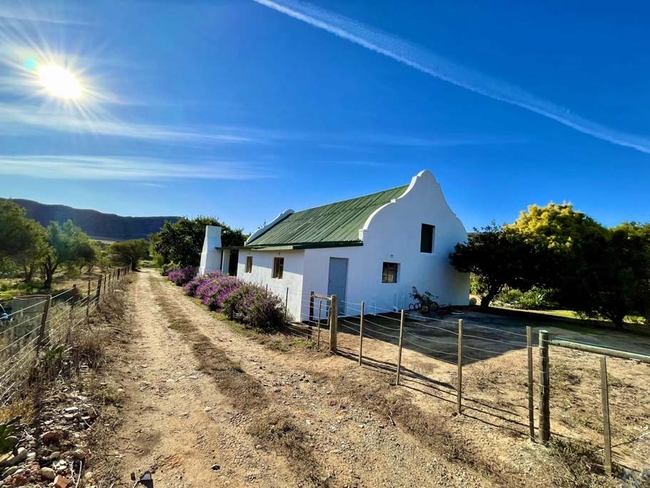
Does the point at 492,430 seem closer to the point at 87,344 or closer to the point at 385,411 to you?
the point at 385,411

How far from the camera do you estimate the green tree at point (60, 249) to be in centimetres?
2580

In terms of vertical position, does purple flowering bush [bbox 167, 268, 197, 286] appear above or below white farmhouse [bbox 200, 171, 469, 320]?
below

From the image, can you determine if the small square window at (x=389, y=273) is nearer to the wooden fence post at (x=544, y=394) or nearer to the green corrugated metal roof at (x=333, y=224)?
the green corrugated metal roof at (x=333, y=224)

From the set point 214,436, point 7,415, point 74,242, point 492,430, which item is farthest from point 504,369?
point 74,242

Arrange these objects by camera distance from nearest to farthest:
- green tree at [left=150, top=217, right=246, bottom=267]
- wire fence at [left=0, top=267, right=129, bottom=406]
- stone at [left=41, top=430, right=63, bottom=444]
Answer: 1. stone at [left=41, top=430, right=63, bottom=444]
2. wire fence at [left=0, top=267, right=129, bottom=406]
3. green tree at [left=150, top=217, right=246, bottom=267]

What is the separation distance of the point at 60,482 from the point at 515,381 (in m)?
7.40

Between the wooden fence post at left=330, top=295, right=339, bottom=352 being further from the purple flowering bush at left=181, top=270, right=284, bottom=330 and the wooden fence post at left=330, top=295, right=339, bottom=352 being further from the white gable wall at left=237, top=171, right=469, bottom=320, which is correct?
the white gable wall at left=237, top=171, right=469, bottom=320

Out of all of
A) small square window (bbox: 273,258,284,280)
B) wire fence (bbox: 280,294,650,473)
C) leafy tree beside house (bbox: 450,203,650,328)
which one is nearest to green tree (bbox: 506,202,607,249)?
leafy tree beside house (bbox: 450,203,650,328)

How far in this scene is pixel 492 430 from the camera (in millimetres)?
4520

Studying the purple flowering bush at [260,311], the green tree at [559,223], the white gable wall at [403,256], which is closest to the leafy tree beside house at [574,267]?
the white gable wall at [403,256]

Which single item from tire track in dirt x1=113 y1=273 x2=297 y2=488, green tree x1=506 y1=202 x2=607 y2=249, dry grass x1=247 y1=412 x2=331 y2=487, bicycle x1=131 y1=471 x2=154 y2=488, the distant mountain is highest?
the distant mountain

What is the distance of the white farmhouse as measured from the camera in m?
13.0

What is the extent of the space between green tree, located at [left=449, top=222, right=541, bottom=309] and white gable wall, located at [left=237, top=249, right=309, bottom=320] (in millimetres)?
8841

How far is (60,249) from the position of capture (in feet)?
85.7
